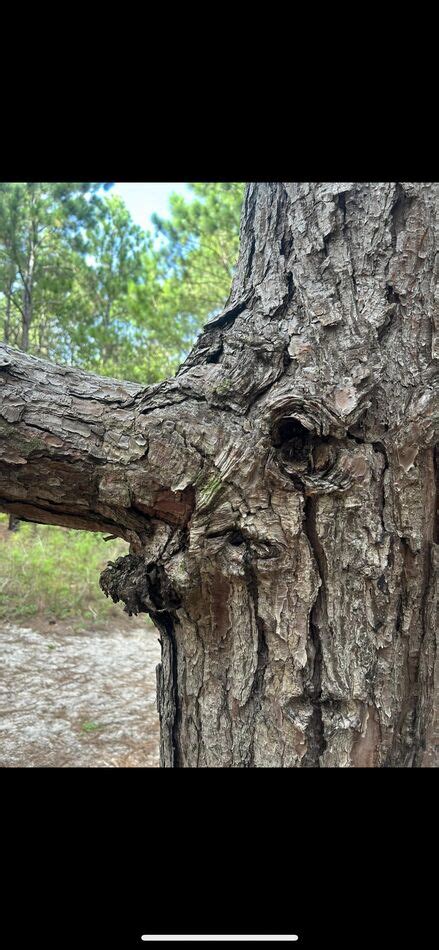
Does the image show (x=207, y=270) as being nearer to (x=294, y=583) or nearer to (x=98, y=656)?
(x=98, y=656)

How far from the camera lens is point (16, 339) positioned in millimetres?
6816

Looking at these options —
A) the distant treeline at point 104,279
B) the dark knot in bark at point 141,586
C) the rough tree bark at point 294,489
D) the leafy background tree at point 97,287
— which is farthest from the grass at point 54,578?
the rough tree bark at point 294,489

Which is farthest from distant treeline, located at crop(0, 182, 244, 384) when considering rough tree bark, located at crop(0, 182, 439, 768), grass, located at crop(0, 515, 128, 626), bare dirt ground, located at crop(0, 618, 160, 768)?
rough tree bark, located at crop(0, 182, 439, 768)

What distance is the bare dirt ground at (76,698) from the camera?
8.41 ft

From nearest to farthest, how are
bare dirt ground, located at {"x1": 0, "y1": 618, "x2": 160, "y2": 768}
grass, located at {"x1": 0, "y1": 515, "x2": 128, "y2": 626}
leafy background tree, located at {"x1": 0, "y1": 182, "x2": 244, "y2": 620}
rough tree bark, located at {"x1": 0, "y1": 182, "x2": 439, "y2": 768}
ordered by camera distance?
rough tree bark, located at {"x1": 0, "y1": 182, "x2": 439, "y2": 768}, bare dirt ground, located at {"x1": 0, "y1": 618, "x2": 160, "y2": 768}, grass, located at {"x1": 0, "y1": 515, "x2": 128, "y2": 626}, leafy background tree, located at {"x1": 0, "y1": 182, "x2": 244, "y2": 620}

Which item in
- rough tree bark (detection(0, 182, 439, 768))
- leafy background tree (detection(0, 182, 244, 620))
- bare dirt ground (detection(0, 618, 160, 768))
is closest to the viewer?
rough tree bark (detection(0, 182, 439, 768))

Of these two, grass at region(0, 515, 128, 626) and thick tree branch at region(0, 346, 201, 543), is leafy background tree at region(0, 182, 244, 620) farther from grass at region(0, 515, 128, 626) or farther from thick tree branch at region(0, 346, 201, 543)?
thick tree branch at region(0, 346, 201, 543)

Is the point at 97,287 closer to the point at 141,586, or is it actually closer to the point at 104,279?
the point at 104,279

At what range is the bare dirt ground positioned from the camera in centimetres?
256

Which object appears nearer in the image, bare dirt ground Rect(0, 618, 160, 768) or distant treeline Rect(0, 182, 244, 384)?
bare dirt ground Rect(0, 618, 160, 768)

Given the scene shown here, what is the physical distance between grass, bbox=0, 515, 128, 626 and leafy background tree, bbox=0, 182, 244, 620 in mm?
26

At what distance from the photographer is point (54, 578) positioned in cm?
481

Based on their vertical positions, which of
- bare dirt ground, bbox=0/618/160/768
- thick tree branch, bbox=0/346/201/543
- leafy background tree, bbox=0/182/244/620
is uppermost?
leafy background tree, bbox=0/182/244/620

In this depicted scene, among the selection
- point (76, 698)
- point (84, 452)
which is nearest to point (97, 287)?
point (76, 698)
